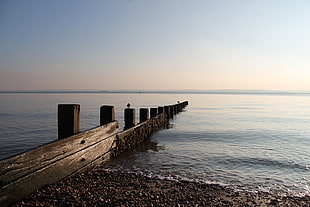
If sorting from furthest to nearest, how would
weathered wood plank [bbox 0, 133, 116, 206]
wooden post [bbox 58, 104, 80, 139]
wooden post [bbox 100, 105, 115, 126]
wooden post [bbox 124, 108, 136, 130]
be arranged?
wooden post [bbox 124, 108, 136, 130] < wooden post [bbox 100, 105, 115, 126] < wooden post [bbox 58, 104, 80, 139] < weathered wood plank [bbox 0, 133, 116, 206]

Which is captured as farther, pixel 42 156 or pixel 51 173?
pixel 51 173

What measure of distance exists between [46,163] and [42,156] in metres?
0.20

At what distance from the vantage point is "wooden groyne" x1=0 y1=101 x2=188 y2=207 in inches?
124

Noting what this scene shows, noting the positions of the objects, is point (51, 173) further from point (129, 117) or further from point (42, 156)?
point (129, 117)

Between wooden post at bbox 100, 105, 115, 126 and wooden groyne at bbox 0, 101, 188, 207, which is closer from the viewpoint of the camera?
wooden groyne at bbox 0, 101, 188, 207

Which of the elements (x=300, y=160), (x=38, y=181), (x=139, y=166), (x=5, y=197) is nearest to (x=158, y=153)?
(x=139, y=166)

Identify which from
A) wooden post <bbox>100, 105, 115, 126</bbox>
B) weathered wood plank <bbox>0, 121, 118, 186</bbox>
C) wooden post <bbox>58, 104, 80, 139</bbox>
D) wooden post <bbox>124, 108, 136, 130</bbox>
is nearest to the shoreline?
weathered wood plank <bbox>0, 121, 118, 186</bbox>

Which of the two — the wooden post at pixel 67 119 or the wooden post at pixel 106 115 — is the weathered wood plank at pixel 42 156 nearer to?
the wooden post at pixel 67 119

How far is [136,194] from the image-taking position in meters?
4.40

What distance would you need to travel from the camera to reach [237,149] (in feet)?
30.6

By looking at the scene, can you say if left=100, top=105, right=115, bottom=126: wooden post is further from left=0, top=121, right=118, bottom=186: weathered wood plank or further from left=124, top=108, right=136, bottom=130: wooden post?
left=124, top=108, right=136, bottom=130: wooden post

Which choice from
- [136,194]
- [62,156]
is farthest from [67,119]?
[136,194]

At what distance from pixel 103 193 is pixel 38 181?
44.4 inches

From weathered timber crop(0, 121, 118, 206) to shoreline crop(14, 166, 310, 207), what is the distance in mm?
166
